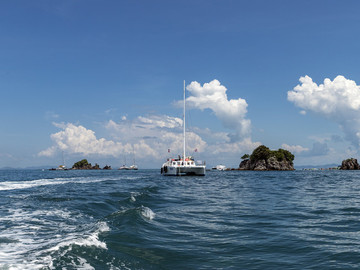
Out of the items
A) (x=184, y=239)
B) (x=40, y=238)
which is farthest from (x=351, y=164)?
(x=40, y=238)

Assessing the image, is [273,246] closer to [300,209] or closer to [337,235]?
[337,235]

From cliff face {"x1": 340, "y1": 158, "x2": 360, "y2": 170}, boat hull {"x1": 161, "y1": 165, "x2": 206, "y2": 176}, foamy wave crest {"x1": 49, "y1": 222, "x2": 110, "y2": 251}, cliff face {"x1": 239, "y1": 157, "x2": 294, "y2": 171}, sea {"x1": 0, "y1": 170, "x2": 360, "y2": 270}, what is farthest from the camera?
cliff face {"x1": 239, "y1": 157, "x2": 294, "y2": 171}

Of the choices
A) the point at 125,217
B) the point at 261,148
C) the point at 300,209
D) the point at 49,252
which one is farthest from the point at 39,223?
the point at 261,148

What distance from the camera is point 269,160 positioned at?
17175 centimetres

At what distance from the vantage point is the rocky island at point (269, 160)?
171625 millimetres

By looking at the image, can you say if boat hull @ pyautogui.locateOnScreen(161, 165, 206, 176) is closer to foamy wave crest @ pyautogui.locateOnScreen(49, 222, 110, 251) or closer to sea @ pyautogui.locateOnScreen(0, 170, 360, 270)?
sea @ pyautogui.locateOnScreen(0, 170, 360, 270)

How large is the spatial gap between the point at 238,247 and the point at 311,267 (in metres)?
2.72

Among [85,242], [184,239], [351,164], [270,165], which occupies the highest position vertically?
[351,164]

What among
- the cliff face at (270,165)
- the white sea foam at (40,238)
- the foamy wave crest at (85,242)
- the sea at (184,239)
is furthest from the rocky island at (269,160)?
the foamy wave crest at (85,242)

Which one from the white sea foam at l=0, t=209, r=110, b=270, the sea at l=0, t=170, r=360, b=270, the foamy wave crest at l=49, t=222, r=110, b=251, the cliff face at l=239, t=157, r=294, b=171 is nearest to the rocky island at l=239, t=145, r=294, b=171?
the cliff face at l=239, t=157, r=294, b=171

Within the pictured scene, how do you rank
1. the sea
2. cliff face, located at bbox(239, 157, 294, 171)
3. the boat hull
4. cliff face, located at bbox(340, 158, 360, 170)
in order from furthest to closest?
cliff face, located at bbox(239, 157, 294, 171) < cliff face, located at bbox(340, 158, 360, 170) < the boat hull < the sea

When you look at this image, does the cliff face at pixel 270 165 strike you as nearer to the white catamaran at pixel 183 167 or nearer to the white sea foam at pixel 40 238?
the white catamaran at pixel 183 167

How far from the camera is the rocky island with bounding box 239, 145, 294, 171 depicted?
171625 millimetres

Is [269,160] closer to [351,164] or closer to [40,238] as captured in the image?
[351,164]
